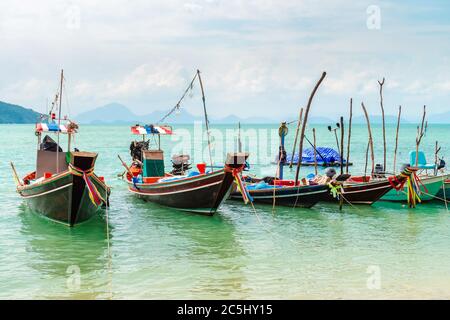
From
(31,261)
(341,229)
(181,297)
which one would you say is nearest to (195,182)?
(341,229)

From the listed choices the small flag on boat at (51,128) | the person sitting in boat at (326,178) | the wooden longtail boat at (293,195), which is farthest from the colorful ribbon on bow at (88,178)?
the person sitting in boat at (326,178)

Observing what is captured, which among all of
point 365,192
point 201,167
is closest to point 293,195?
point 365,192

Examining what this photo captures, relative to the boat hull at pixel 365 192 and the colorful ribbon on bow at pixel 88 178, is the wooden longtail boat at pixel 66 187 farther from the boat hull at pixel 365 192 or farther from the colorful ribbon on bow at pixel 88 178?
the boat hull at pixel 365 192

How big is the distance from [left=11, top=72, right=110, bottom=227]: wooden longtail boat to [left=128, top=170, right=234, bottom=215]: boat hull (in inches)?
122

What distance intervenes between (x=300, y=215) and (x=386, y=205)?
4.92 m

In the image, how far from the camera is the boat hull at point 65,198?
16453mm

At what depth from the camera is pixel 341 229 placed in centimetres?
1881

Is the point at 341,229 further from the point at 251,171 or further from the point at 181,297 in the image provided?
the point at 251,171

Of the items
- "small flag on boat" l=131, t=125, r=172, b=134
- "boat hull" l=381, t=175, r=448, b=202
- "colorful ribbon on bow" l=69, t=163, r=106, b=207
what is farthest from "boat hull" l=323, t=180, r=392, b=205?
"colorful ribbon on bow" l=69, t=163, r=106, b=207

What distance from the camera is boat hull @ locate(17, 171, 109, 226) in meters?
16.5

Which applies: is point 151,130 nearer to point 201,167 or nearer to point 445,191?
point 201,167

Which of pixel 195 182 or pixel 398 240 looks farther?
pixel 195 182

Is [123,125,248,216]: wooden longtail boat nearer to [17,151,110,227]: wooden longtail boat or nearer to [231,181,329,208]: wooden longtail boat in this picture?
[231,181,329,208]: wooden longtail boat

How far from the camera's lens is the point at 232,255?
589 inches
